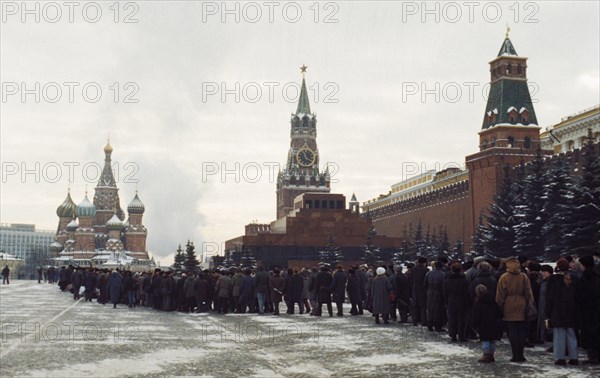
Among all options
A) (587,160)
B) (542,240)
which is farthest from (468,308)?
(542,240)

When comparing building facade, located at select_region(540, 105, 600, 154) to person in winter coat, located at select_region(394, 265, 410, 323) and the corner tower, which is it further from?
person in winter coat, located at select_region(394, 265, 410, 323)

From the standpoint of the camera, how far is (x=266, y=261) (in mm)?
73875

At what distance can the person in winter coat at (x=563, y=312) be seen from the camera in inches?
390

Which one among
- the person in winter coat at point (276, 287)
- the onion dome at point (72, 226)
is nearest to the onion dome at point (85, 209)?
the onion dome at point (72, 226)

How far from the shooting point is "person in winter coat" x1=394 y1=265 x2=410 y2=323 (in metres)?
16.7

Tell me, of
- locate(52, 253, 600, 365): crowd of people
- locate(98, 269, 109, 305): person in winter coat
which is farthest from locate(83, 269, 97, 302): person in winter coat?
locate(98, 269, 109, 305): person in winter coat

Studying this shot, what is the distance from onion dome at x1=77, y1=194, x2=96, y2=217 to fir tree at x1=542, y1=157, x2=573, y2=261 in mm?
96087

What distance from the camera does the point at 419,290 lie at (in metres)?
15.6

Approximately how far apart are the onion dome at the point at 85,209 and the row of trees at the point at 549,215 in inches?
3439

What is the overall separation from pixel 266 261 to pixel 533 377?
2590 inches

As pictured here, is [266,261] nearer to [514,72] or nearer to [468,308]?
[514,72]

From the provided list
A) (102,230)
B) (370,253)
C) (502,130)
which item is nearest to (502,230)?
(502,130)

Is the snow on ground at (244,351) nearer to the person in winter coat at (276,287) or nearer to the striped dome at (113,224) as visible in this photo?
the person in winter coat at (276,287)

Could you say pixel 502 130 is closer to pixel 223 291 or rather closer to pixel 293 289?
pixel 293 289
